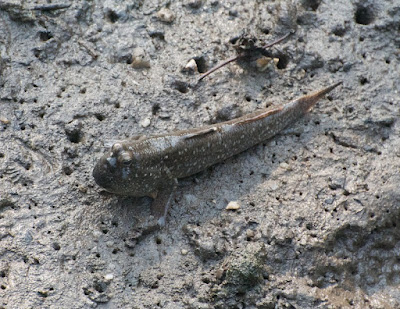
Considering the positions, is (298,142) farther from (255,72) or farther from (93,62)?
(93,62)

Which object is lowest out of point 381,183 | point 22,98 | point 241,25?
point 381,183

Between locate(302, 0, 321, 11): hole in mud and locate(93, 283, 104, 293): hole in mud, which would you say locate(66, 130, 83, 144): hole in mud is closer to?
locate(93, 283, 104, 293): hole in mud

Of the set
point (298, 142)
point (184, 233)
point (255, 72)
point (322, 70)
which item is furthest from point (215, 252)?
point (322, 70)

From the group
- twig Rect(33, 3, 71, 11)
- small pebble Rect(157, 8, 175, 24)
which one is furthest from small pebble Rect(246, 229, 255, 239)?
twig Rect(33, 3, 71, 11)

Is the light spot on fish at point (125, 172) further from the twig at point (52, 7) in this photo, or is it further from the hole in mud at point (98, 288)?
the twig at point (52, 7)

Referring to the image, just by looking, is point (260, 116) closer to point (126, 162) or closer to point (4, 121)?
point (126, 162)

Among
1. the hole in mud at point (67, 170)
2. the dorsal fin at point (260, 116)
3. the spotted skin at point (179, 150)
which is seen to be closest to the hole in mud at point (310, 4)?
the spotted skin at point (179, 150)
